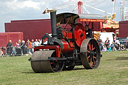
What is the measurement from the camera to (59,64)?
13.7 m

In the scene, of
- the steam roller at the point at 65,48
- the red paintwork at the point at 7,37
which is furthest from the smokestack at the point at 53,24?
the red paintwork at the point at 7,37

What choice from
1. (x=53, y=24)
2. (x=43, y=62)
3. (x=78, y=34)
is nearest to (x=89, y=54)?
(x=78, y=34)

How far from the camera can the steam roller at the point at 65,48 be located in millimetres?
13062

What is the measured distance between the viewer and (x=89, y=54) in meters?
14.5

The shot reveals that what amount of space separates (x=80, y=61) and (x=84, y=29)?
1256mm

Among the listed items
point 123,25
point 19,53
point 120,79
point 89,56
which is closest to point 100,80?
point 120,79

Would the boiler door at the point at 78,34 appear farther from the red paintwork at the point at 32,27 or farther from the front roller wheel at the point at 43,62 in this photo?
the red paintwork at the point at 32,27

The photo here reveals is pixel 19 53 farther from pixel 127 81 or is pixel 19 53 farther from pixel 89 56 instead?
pixel 127 81

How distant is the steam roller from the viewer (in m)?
13.1

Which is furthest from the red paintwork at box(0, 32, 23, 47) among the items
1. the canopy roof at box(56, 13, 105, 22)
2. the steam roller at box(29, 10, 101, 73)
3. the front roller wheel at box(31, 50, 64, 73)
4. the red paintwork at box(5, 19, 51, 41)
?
the front roller wheel at box(31, 50, 64, 73)

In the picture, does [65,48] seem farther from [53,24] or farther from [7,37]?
[7,37]

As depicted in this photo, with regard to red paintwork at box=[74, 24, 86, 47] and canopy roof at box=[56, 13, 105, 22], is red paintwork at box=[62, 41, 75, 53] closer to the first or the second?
red paintwork at box=[74, 24, 86, 47]

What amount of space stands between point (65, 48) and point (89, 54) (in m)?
1.19

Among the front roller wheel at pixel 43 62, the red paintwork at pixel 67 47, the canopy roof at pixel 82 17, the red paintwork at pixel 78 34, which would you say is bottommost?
the front roller wheel at pixel 43 62
